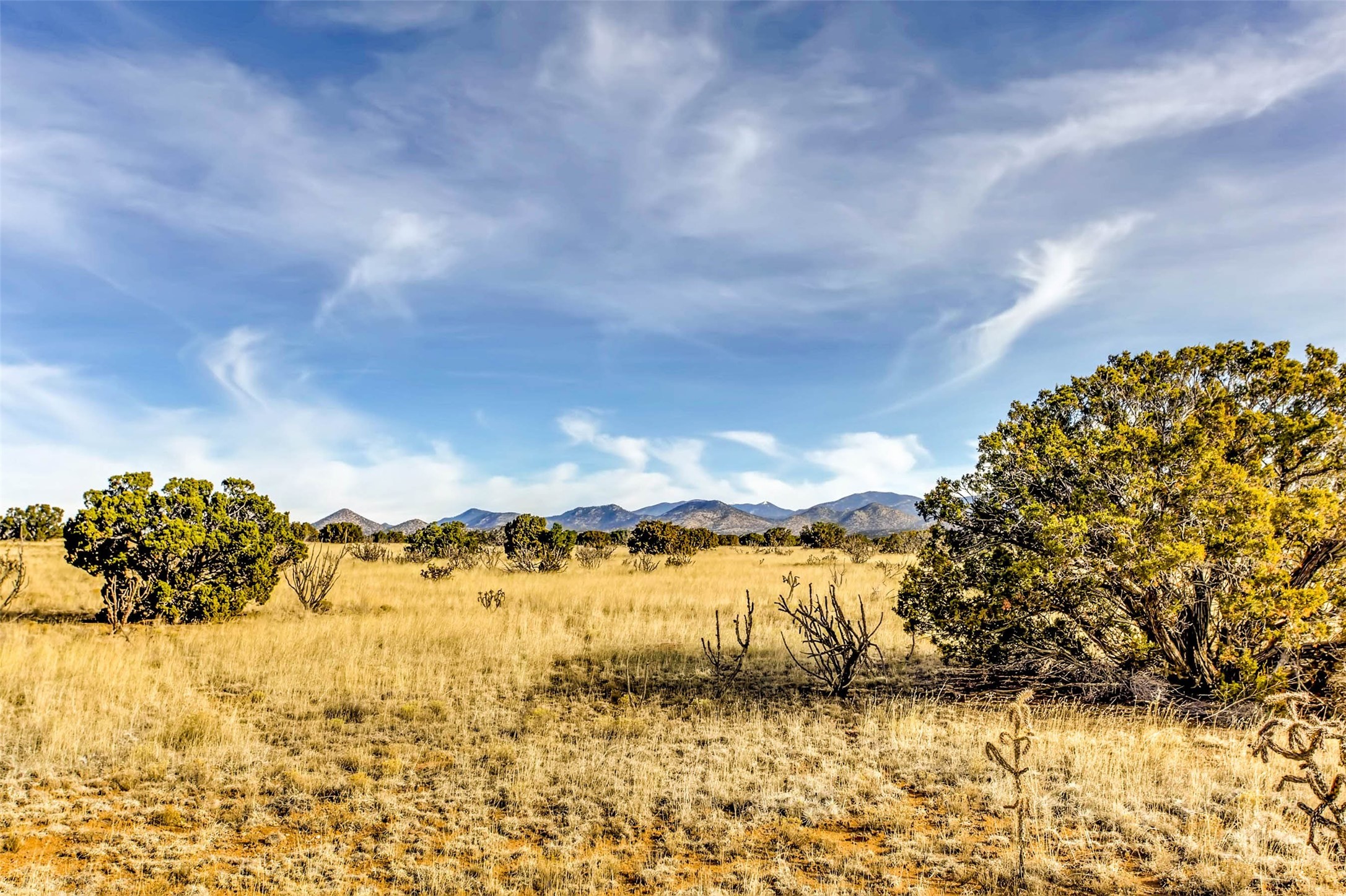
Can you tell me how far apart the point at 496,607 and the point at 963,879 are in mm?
14107

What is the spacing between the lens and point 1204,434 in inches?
323

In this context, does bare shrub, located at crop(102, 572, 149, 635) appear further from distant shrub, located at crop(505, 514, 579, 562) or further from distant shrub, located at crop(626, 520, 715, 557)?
distant shrub, located at crop(626, 520, 715, 557)

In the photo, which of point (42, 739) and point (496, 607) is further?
point (496, 607)

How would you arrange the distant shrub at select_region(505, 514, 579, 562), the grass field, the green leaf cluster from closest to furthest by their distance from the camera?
1. the grass field
2. the green leaf cluster
3. the distant shrub at select_region(505, 514, 579, 562)

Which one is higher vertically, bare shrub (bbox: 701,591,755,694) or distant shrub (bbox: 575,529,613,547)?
distant shrub (bbox: 575,529,613,547)

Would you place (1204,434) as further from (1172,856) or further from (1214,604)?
(1172,856)

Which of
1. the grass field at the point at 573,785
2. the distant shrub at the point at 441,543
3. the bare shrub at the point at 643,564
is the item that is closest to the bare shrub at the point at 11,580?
the grass field at the point at 573,785

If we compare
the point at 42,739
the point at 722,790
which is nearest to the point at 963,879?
the point at 722,790

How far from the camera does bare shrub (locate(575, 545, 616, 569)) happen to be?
31.2 metres

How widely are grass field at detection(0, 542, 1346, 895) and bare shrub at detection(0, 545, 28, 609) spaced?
5.76m

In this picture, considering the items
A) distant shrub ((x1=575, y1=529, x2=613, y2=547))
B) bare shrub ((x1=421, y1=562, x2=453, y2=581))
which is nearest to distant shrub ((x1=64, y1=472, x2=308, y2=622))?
bare shrub ((x1=421, y1=562, x2=453, y2=581))

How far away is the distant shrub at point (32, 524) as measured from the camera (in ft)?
139

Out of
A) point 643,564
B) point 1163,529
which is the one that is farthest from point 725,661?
point 643,564

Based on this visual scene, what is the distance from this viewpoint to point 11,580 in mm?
20828
